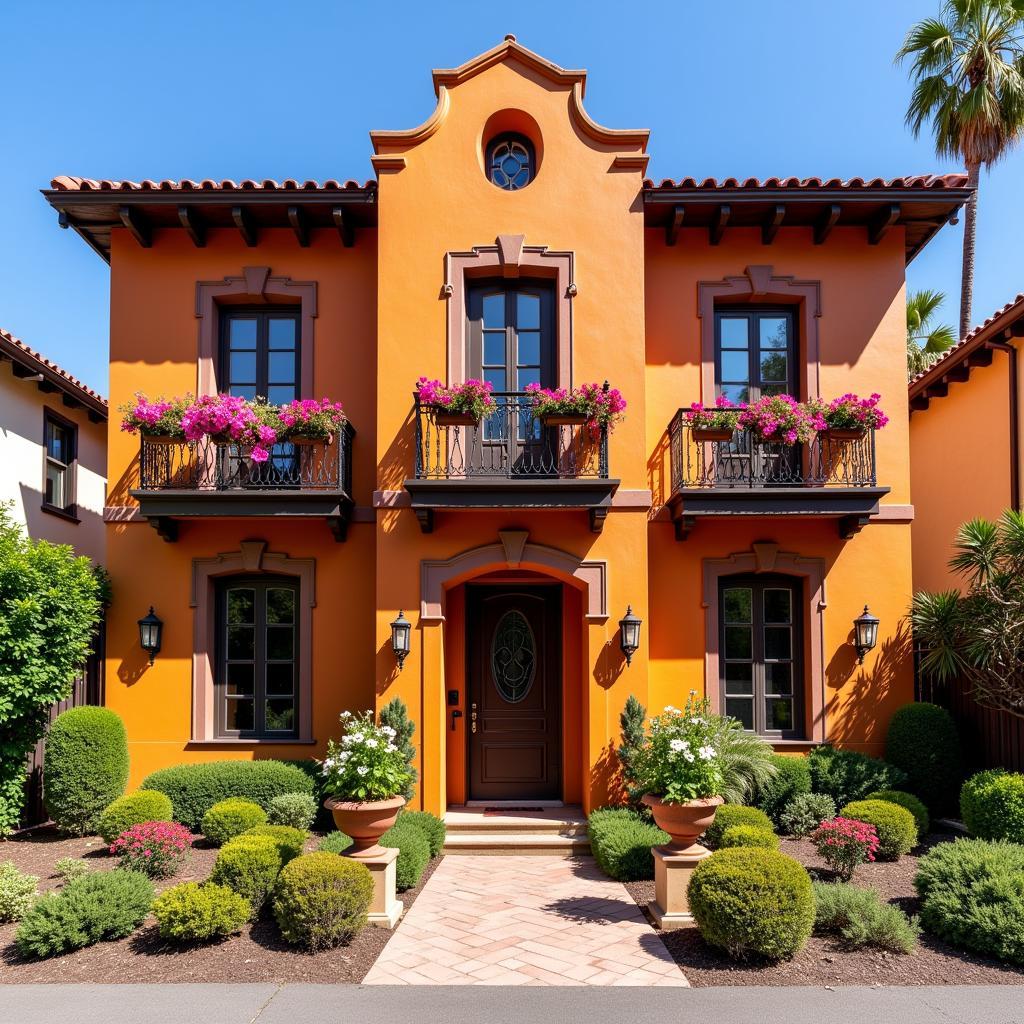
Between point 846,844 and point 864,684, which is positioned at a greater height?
point 864,684

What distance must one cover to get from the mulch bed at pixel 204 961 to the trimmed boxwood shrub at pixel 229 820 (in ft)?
5.55

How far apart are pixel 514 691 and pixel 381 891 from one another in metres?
4.12

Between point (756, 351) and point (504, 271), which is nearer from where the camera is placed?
point (504, 271)

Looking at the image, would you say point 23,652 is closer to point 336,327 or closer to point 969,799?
point 336,327

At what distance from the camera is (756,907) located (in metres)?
5.52

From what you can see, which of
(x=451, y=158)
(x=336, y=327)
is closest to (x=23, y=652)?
(x=336, y=327)

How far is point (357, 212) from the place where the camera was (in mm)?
10211

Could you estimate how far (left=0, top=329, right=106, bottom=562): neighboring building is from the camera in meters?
11.1

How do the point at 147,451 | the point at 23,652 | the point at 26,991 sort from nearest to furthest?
the point at 26,991 → the point at 23,652 → the point at 147,451

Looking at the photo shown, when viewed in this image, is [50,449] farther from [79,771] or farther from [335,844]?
[335,844]

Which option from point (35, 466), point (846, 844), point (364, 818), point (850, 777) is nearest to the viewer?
point (364, 818)

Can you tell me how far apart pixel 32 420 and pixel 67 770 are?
5527 mm

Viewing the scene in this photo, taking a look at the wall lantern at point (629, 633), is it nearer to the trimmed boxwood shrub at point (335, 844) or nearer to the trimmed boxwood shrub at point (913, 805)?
the trimmed boxwood shrub at point (913, 805)

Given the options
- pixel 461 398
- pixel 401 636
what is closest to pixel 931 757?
pixel 401 636
